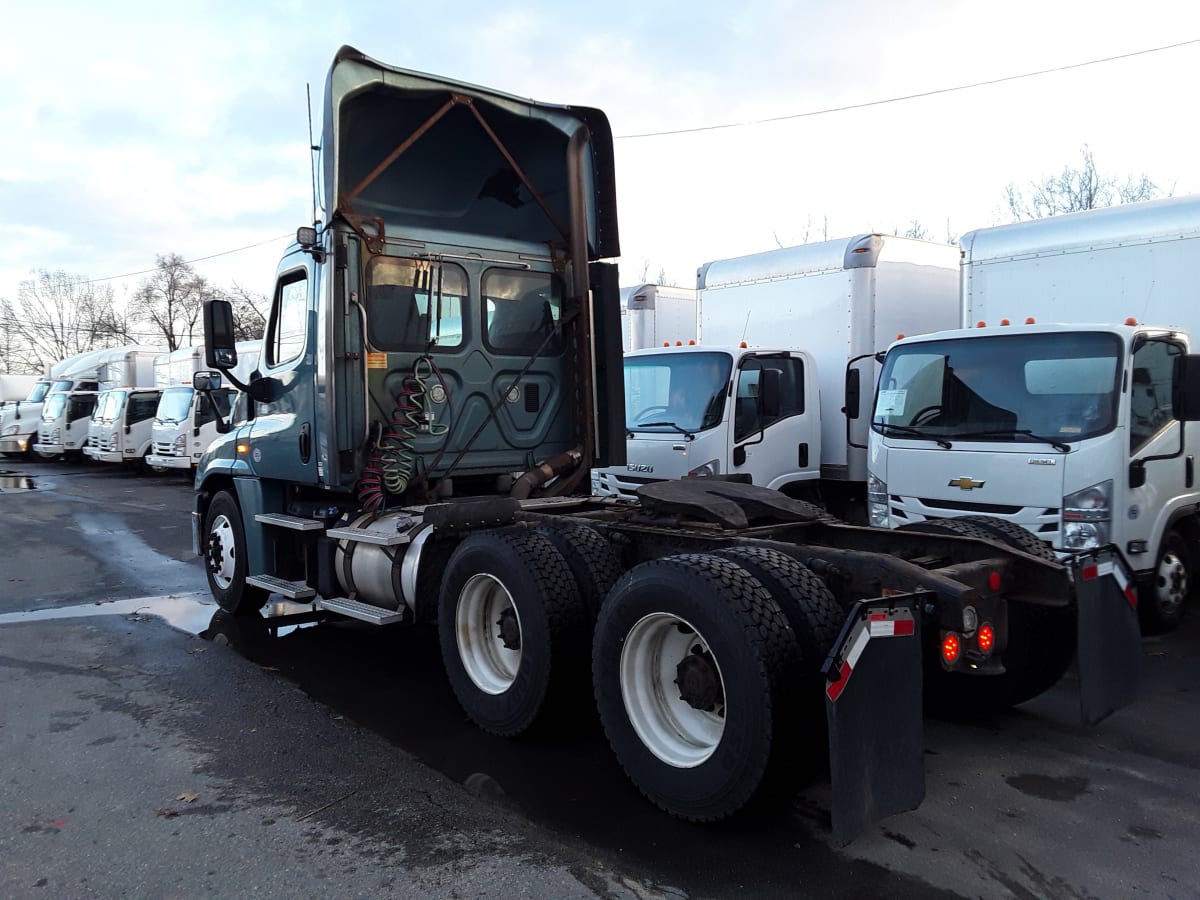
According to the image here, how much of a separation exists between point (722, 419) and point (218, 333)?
4349 millimetres

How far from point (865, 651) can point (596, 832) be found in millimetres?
1386

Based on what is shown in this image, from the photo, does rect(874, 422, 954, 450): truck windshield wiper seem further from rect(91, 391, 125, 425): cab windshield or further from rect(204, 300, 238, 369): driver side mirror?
rect(91, 391, 125, 425): cab windshield

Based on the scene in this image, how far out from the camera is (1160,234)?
24.3 feet

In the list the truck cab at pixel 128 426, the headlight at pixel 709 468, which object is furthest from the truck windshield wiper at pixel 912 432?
the truck cab at pixel 128 426

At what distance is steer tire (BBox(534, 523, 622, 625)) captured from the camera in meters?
4.62

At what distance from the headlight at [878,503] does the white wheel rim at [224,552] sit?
17.0ft

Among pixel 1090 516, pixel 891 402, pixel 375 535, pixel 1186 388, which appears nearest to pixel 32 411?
pixel 375 535

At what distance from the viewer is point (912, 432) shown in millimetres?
7219

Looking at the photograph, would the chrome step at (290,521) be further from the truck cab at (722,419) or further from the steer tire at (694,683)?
the steer tire at (694,683)

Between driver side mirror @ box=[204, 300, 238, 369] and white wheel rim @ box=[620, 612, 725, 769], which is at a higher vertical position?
driver side mirror @ box=[204, 300, 238, 369]

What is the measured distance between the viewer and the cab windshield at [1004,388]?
645 centimetres

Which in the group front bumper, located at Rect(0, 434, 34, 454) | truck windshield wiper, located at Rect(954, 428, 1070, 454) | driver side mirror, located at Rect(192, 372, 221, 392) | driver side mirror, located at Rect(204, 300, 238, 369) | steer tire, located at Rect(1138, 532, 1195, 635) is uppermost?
driver side mirror, located at Rect(204, 300, 238, 369)

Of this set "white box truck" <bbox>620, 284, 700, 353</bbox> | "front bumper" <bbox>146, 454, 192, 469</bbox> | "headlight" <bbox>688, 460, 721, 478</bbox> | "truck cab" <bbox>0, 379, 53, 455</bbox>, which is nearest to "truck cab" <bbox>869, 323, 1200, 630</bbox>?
"headlight" <bbox>688, 460, 721, 478</bbox>

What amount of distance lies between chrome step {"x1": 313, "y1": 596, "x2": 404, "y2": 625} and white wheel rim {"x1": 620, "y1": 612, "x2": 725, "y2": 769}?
6.91 ft
